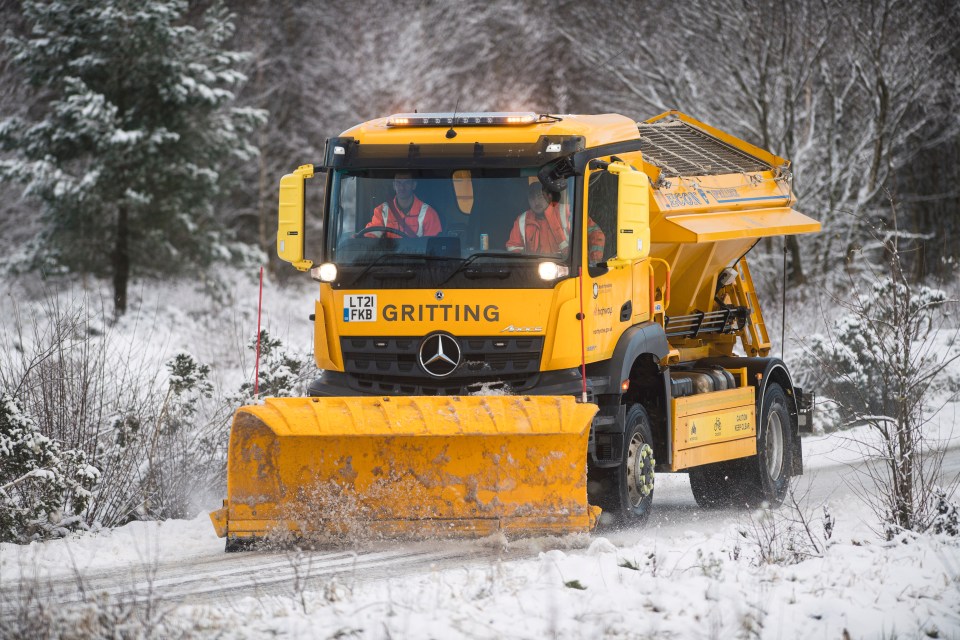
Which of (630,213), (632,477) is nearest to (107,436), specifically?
(632,477)

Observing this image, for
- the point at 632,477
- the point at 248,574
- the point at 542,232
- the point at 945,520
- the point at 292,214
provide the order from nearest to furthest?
1. the point at 248,574
2. the point at 945,520
3. the point at 542,232
4. the point at 292,214
5. the point at 632,477

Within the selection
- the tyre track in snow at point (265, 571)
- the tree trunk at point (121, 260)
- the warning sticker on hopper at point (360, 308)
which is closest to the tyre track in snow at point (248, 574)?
the tyre track in snow at point (265, 571)

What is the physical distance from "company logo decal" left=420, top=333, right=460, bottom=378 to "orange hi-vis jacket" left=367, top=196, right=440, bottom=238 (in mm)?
667

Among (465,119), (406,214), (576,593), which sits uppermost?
(465,119)

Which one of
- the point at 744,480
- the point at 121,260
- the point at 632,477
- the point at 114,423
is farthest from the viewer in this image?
the point at 121,260

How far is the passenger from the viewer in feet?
25.0

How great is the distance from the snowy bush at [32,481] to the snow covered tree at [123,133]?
1454 cm

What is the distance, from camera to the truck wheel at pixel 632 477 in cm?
787

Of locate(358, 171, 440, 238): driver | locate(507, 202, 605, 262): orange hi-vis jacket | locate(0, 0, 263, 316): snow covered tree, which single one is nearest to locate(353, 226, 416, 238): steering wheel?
locate(358, 171, 440, 238): driver

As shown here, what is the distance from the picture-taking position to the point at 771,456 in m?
10.7

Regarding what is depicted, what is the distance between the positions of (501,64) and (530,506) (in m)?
31.9

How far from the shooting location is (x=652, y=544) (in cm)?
705

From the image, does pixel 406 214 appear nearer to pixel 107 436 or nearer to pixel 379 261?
pixel 379 261

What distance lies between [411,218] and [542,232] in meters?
0.84
